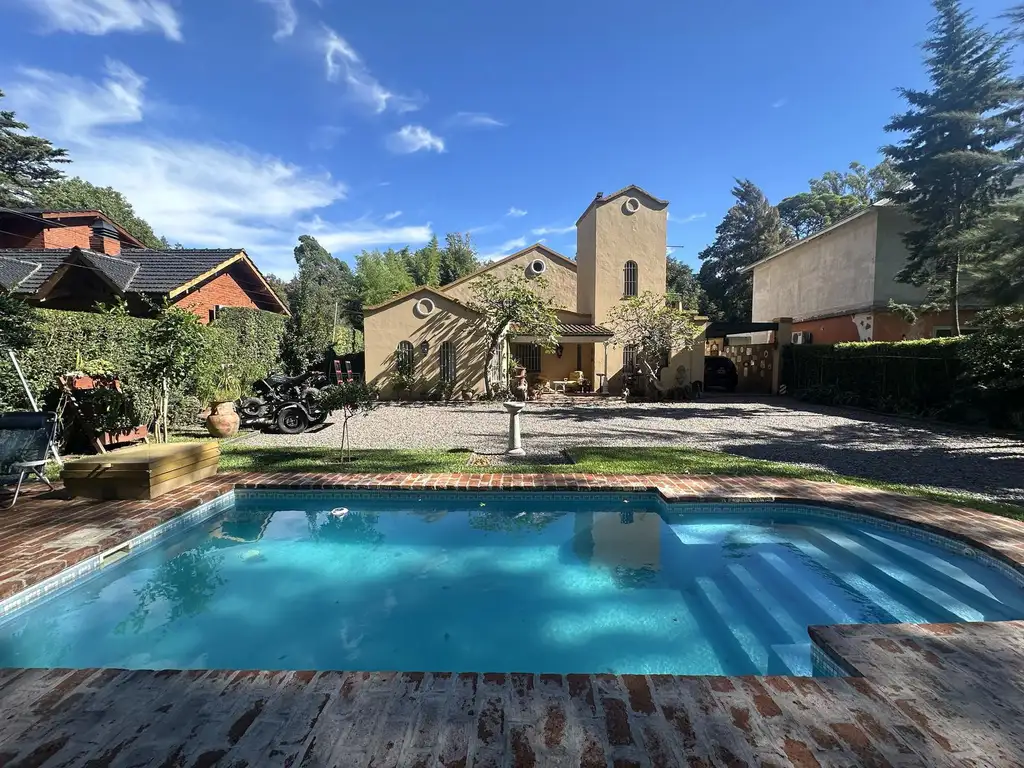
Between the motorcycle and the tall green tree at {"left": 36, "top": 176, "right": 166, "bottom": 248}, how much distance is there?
33.3m

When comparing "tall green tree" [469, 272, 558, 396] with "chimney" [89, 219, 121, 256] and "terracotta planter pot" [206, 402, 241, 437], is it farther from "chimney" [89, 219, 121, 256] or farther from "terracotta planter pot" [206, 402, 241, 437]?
"chimney" [89, 219, 121, 256]

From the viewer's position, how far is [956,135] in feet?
57.0

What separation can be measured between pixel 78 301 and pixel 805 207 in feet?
180

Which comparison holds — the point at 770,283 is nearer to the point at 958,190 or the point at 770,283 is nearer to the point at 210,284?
the point at 958,190

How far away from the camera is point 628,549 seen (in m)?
5.38

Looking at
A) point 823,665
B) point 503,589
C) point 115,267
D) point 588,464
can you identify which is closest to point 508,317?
point 588,464

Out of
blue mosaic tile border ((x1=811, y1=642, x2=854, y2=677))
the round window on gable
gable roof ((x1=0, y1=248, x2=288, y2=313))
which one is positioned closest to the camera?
blue mosaic tile border ((x1=811, y1=642, x2=854, y2=677))

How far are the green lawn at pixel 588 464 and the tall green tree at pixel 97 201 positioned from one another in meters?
37.5

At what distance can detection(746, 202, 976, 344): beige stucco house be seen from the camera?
1977 centimetres

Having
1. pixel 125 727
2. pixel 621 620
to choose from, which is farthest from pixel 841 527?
pixel 125 727

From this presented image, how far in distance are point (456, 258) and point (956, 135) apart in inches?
1612

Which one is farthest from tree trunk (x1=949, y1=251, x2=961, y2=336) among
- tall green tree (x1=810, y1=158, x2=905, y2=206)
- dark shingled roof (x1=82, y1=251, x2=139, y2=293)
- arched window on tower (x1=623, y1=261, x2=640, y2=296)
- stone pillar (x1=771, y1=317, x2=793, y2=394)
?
tall green tree (x1=810, y1=158, x2=905, y2=206)

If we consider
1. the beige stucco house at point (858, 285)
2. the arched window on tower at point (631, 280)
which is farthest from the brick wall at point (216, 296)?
the beige stucco house at point (858, 285)

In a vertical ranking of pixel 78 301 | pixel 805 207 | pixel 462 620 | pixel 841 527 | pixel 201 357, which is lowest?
pixel 462 620
